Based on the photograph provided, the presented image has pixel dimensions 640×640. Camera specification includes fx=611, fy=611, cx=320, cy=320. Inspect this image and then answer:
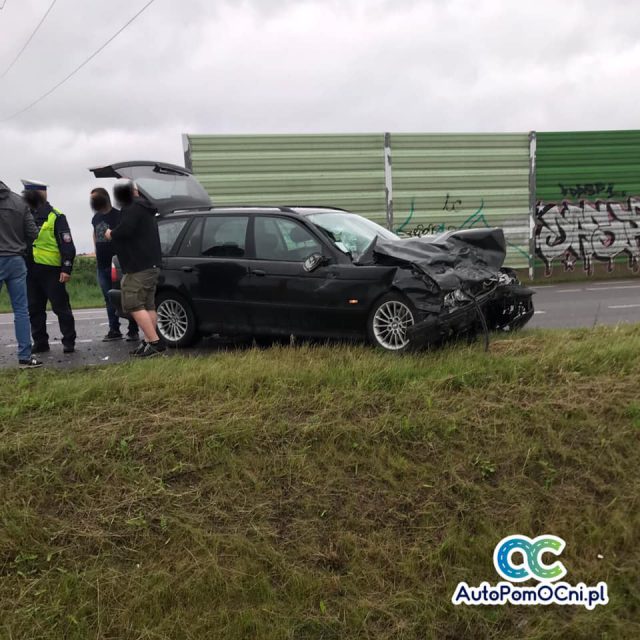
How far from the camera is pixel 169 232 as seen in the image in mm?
7047

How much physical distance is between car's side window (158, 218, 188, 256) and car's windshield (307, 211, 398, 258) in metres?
1.63

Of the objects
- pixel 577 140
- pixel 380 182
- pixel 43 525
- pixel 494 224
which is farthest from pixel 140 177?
pixel 577 140

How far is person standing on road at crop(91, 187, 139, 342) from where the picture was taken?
7277 mm

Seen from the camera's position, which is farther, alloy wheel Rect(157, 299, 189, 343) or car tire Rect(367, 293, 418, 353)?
alloy wheel Rect(157, 299, 189, 343)

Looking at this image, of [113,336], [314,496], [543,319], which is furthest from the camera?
[543,319]

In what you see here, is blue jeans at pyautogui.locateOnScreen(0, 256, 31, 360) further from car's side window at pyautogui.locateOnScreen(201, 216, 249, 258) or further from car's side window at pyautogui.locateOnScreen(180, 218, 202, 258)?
car's side window at pyautogui.locateOnScreen(201, 216, 249, 258)

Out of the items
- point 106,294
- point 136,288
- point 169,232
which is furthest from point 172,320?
point 106,294

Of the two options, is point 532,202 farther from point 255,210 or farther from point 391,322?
point 391,322

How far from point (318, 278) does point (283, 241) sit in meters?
0.65

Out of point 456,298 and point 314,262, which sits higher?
point 314,262

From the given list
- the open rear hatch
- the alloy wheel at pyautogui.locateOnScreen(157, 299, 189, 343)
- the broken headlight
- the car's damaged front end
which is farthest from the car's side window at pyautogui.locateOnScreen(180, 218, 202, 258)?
the broken headlight

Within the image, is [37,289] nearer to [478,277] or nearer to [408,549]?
[478,277]

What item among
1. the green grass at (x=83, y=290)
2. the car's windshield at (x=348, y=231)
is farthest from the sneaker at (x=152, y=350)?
the green grass at (x=83, y=290)

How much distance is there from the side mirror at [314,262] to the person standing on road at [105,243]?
2649 mm
